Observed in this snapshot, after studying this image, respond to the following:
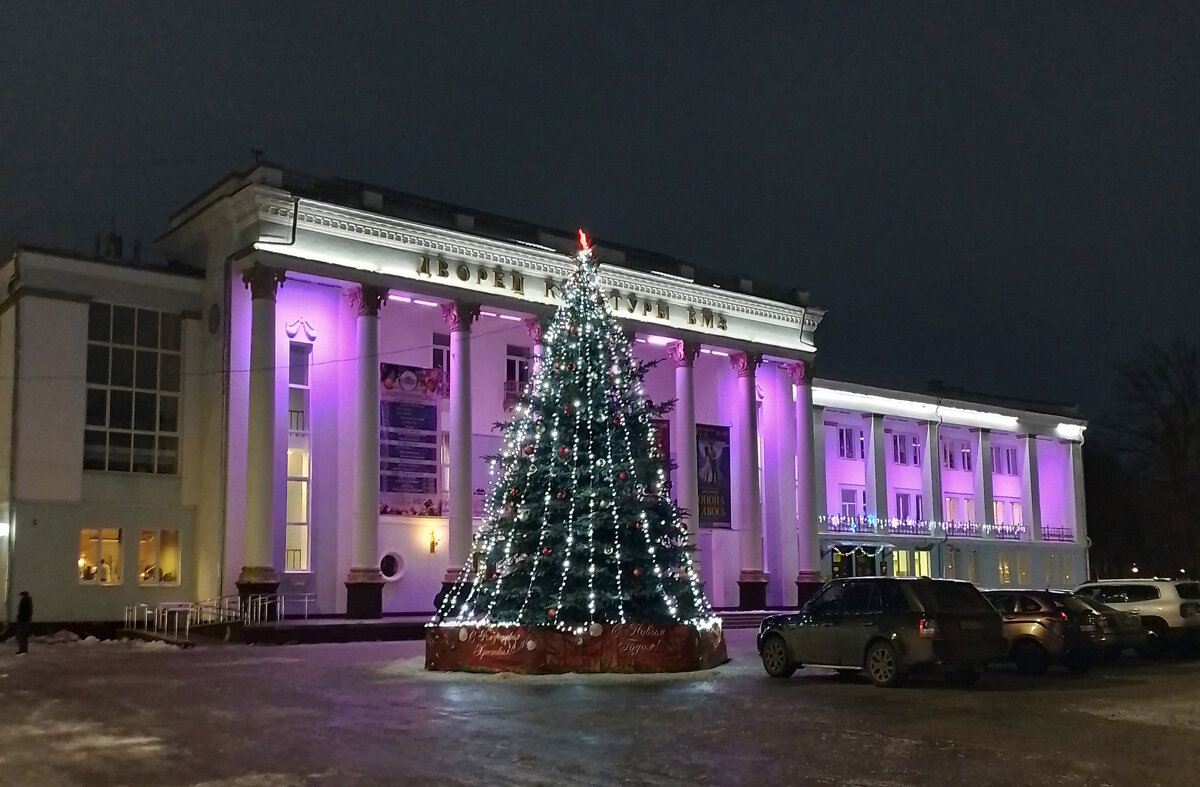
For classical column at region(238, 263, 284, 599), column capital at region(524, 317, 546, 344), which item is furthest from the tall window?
column capital at region(524, 317, 546, 344)

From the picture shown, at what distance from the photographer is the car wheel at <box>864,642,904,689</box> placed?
52.0 ft

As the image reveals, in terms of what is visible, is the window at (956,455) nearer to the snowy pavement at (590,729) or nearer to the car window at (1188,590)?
the car window at (1188,590)

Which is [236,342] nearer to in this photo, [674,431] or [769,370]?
[674,431]

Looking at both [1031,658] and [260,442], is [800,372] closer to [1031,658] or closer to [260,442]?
[260,442]

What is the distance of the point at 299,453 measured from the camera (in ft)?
116

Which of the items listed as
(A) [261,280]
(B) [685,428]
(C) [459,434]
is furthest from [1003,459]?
(A) [261,280]

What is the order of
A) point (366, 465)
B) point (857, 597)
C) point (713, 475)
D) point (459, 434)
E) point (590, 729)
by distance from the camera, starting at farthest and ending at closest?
point (713, 475), point (459, 434), point (366, 465), point (857, 597), point (590, 729)

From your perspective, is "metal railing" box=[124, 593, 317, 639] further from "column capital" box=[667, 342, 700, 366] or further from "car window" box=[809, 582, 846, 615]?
"column capital" box=[667, 342, 700, 366]

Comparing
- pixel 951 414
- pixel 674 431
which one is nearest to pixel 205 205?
pixel 674 431

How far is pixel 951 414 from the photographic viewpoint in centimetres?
5838

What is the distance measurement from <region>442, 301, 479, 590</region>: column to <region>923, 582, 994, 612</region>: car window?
21.4 meters

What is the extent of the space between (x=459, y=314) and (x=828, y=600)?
71.5 ft

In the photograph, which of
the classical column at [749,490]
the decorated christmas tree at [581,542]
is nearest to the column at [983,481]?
the classical column at [749,490]

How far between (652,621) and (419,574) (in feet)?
65.1
